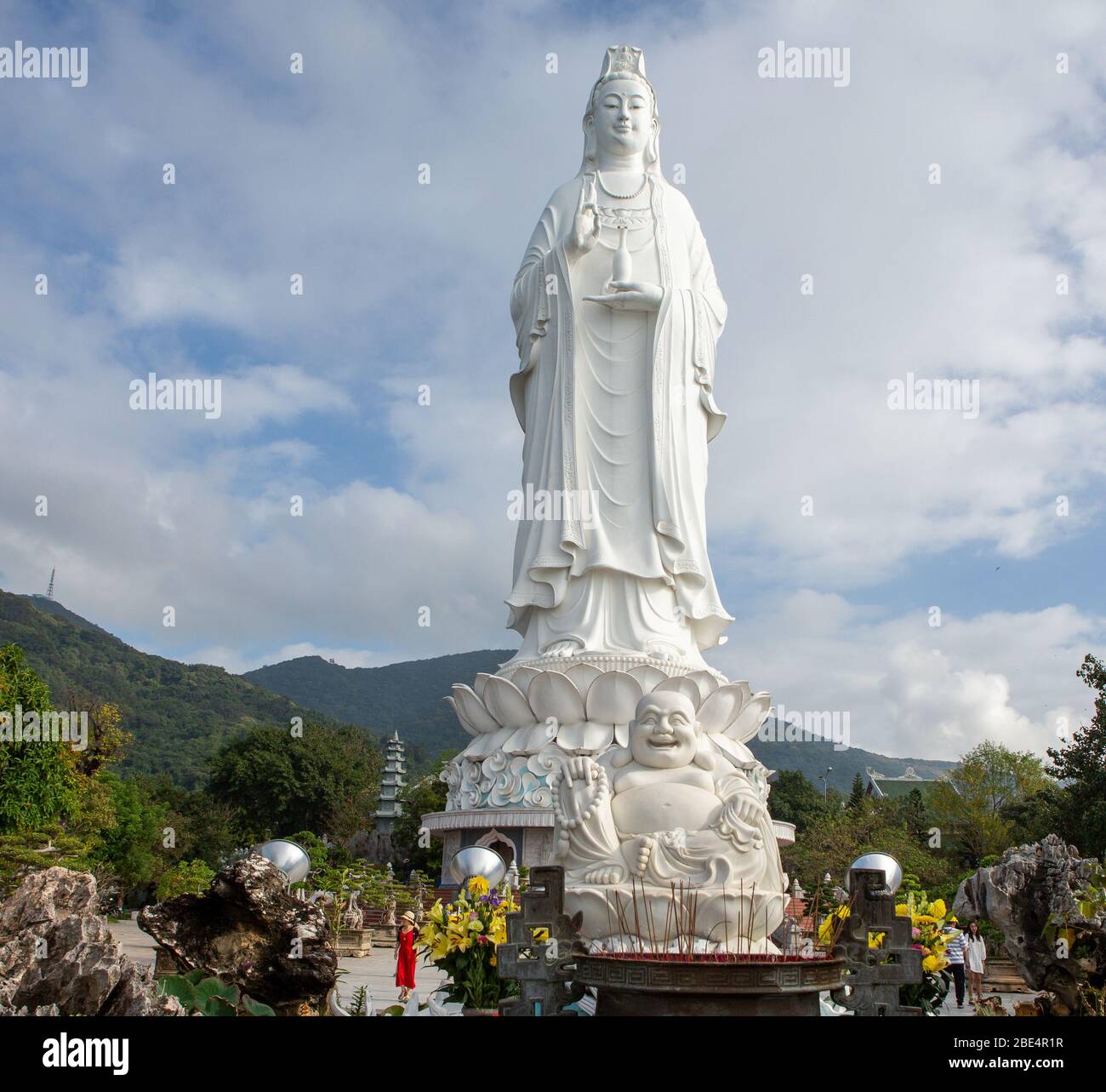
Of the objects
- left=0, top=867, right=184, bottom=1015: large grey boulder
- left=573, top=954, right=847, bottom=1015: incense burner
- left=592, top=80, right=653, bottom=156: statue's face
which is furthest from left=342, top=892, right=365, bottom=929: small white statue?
left=592, top=80, right=653, bottom=156: statue's face

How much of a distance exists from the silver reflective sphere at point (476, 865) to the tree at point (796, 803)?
23.1 m

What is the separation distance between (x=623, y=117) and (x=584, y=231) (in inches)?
86.5

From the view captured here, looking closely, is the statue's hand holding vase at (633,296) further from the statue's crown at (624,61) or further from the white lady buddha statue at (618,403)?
the statue's crown at (624,61)

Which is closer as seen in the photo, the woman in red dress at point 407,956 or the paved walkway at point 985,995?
the woman in red dress at point 407,956

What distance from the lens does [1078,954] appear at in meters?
5.54

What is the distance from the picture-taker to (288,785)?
30.4 m

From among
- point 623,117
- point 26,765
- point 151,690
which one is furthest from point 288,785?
point 151,690

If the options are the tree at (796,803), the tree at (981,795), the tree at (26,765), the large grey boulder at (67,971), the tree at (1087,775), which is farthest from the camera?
the tree at (796,803)

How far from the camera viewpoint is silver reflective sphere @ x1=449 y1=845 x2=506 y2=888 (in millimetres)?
8336

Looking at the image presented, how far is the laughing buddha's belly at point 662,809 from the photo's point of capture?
5.77 m

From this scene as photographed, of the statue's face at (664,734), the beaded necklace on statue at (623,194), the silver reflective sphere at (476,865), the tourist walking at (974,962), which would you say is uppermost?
the beaded necklace on statue at (623,194)

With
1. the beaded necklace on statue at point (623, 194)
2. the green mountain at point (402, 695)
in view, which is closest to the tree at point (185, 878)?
the beaded necklace on statue at point (623, 194)
